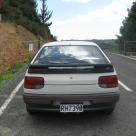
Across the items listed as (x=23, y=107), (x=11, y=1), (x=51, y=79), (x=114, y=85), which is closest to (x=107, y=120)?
(x=114, y=85)

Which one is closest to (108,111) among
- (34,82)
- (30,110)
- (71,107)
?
(71,107)

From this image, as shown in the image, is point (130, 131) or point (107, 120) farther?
point (107, 120)

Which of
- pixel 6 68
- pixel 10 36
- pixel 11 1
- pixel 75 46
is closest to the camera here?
pixel 75 46

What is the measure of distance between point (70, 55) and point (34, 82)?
123 centimetres

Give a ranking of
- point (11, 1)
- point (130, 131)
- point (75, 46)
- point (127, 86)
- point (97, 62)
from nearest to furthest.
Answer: point (130, 131)
point (97, 62)
point (75, 46)
point (127, 86)
point (11, 1)

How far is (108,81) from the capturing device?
8.62 meters

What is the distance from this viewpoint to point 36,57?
9.55 m

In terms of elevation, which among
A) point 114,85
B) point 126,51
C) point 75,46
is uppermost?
point 75,46

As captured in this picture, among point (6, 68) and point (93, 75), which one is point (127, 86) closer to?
point (93, 75)

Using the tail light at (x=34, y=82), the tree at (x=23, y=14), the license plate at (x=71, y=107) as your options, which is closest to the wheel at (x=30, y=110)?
the tail light at (x=34, y=82)

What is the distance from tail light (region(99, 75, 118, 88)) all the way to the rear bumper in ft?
0.59

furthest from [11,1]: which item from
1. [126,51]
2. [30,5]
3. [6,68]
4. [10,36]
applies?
[6,68]

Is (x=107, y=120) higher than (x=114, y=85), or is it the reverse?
(x=114, y=85)

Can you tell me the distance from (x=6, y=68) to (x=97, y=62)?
41.4 ft
